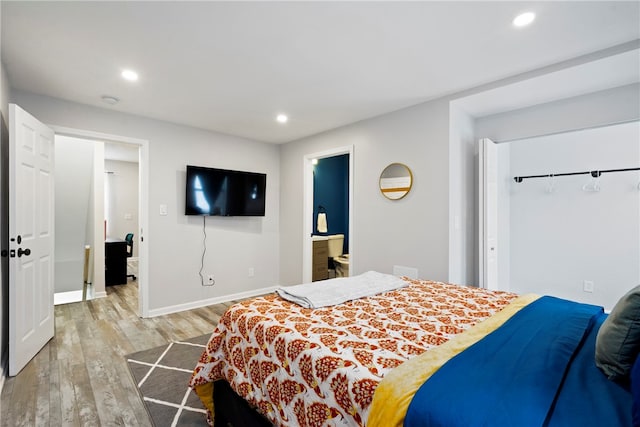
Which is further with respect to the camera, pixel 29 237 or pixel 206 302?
pixel 206 302

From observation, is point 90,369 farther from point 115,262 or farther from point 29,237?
point 115,262

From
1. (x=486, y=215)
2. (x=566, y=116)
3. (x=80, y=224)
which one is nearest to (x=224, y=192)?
(x=80, y=224)

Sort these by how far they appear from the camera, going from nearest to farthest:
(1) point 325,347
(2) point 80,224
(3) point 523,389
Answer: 1. (3) point 523,389
2. (1) point 325,347
3. (2) point 80,224

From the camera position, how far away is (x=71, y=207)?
5.09 meters

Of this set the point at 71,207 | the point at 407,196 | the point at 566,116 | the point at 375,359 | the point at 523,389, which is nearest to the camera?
the point at 523,389

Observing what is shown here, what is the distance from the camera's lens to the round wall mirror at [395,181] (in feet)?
10.9

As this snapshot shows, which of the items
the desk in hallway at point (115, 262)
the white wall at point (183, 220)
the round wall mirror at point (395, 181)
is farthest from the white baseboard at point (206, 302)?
the round wall mirror at point (395, 181)

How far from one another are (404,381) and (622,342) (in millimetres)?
720

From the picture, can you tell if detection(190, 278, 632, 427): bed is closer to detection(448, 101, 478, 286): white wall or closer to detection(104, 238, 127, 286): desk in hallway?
detection(448, 101, 478, 286): white wall

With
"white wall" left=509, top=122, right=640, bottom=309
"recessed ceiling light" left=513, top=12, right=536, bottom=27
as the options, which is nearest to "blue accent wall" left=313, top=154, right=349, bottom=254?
"white wall" left=509, top=122, right=640, bottom=309

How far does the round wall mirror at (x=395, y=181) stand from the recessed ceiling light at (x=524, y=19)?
5.19 ft

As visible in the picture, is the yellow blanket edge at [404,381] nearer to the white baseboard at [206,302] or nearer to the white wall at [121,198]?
the white baseboard at [206,302]

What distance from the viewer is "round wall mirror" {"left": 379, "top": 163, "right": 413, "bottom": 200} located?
331cm

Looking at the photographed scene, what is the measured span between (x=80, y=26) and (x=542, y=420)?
292cm
